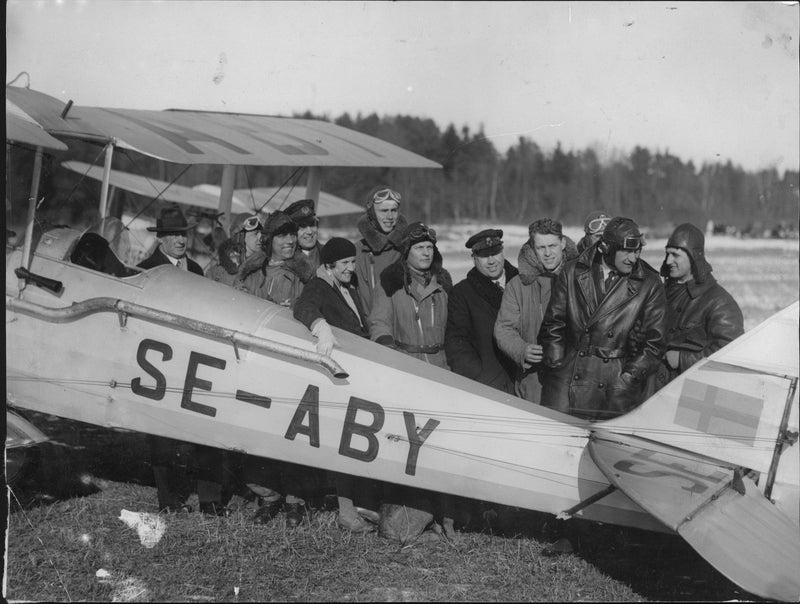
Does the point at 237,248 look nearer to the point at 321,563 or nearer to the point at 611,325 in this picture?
the point at 321,563

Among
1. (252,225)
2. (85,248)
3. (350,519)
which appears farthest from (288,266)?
(350,519)

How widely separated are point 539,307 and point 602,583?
1604 mm

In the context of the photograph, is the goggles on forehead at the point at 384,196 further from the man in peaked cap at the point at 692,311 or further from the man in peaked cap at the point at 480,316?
the man in peaked cap at the point at 692,311

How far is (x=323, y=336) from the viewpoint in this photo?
4270 mm

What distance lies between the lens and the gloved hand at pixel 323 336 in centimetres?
421

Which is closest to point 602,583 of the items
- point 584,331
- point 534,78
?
point 584,331

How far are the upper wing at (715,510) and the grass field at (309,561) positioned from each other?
84cm

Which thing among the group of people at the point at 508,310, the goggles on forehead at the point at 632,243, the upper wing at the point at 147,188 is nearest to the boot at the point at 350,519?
the group of people at the point at 508,310

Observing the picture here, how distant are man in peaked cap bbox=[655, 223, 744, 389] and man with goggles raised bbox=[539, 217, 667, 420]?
0.28 metres

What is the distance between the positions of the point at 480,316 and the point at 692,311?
1307mm

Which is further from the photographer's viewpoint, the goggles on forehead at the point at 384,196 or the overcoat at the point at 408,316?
the goggles on forehead at the point at 384,196

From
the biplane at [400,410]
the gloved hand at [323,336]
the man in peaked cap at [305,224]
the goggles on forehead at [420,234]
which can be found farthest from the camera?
the man in peaked cap at [305,224]

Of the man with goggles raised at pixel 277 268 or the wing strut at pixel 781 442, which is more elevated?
the man with goggles raised at pixel 277 268

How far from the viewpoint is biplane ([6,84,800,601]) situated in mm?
3459
